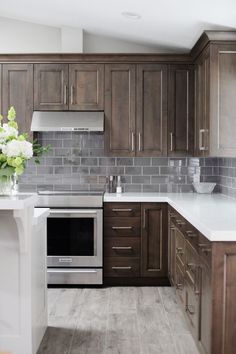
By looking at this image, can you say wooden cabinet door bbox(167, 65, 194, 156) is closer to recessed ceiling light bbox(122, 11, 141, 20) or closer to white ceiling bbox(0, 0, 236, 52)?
white ceiling bbox(0, 0, 236, 52)

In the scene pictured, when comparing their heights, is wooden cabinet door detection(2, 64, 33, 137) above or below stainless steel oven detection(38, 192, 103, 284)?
above

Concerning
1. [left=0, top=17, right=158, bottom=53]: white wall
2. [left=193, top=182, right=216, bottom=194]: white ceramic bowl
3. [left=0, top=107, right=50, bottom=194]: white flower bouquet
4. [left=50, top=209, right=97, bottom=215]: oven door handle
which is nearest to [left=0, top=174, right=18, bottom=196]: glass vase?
[left=0, top=107, right=50, bottom=194]: white flower bouquet

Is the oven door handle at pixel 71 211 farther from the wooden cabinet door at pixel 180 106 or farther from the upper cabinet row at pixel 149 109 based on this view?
the wooden cabinet door at pixel 180 106

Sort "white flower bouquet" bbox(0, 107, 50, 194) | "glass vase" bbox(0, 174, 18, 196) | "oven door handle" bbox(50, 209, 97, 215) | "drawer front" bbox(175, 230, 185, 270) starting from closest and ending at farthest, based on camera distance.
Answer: "white flower bouquet" bbox(0, 107, 50, 194), "glass vase" bbox(0, 174, 18, 196), "drawer front" bbox(175, 230, 185, 270), "oven door handle" bbox(50, 209, 97, 215)

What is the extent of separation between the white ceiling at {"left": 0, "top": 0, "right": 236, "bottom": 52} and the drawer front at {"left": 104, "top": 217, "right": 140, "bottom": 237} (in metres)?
1.88

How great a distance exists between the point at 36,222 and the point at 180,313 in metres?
1.59

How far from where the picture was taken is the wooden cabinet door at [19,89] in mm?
5250

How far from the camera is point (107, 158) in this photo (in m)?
5.63

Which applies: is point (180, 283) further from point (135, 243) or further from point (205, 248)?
point (205, 248)

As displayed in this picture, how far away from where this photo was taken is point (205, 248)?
2814 mm

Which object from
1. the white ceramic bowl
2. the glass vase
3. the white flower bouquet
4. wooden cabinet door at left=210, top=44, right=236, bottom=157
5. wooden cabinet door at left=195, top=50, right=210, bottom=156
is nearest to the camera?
the white flower bouquet

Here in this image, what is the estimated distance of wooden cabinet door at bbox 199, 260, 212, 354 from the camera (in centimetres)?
271

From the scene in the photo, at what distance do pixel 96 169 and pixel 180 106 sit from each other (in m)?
1.19

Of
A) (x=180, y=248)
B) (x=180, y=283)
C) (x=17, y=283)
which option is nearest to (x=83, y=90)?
(x=180, y=248)
